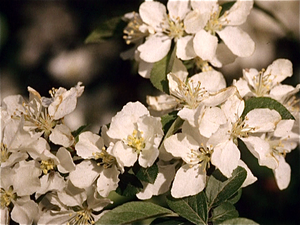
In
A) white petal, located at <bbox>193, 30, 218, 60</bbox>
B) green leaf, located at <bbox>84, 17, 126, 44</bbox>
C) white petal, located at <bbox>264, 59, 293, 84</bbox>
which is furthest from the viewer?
green leaf, located at <bbox>84, 17, 126, 44</bbox>

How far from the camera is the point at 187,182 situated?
1.12 meters

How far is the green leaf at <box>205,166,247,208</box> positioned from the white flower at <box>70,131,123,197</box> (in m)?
0.22

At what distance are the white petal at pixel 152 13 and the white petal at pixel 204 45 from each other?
0.15 m

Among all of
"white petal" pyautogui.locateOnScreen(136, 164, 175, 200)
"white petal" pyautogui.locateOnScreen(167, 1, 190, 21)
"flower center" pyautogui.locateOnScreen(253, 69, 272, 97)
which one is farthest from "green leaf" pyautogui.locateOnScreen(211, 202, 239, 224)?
"white petal" pyautogui.locateOnScreen(167, 1, 190, 21)

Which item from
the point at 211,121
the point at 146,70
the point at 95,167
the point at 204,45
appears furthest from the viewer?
the point at 146,70

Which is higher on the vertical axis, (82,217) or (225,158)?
(225,158)

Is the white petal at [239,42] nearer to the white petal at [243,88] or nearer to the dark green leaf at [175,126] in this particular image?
the white petal at [243,88]

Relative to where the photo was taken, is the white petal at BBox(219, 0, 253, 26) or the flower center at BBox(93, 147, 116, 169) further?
the white petal at BBox(219, 0, 253, 26)

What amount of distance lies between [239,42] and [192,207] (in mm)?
507

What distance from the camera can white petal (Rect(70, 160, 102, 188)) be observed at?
1147 mm

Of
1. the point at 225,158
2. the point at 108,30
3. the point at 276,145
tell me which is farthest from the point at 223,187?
the point at 108,30

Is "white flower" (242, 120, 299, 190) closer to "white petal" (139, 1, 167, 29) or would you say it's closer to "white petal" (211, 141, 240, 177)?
"white petal" (211, 141, 240, 177)

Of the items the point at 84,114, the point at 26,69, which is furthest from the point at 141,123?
the point at 26,69

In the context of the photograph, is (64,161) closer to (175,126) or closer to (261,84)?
(175,126)
